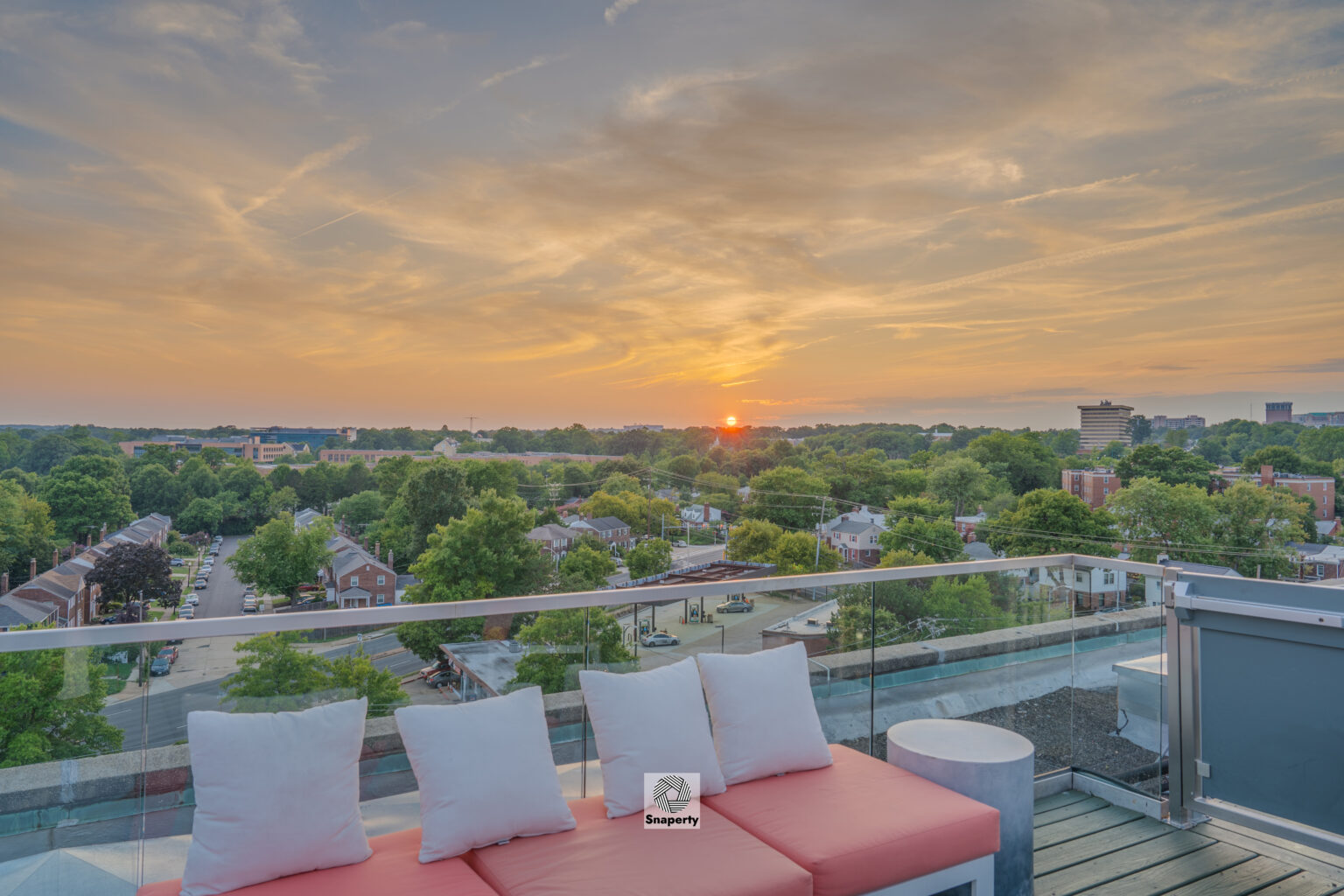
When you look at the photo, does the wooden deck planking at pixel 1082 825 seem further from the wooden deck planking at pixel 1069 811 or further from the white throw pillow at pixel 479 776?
the white throw pillow at pixel 479 776

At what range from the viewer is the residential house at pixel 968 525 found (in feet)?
114

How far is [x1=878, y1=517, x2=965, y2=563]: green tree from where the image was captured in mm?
33781

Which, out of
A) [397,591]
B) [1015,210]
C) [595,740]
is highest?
[1015,210]

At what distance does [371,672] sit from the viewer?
2201 millimetres

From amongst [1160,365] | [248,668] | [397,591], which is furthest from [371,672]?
[397,591]

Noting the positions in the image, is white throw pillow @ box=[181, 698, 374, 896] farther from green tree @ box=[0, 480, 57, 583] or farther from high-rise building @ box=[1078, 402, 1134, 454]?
high-rise building @ box=[1078, 402, 1134, 454]

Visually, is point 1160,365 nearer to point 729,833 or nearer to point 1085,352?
point 1085,352

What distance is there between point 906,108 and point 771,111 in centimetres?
144

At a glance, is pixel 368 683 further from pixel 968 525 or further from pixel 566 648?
pixel 968 525

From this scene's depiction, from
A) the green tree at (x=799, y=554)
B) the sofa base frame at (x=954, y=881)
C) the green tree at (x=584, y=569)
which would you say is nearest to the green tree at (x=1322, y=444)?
the green tree at (x=799, y=554)

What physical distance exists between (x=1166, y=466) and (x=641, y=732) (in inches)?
1261

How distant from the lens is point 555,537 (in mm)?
32594

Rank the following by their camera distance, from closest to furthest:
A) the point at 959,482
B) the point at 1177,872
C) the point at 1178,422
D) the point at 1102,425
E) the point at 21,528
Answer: the point at 1177,872, the point at 21,528, the point at 1178,422, the point at 1102,425, the point at 959,482

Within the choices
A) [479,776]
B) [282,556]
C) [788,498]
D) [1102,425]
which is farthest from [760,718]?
[788,498]
